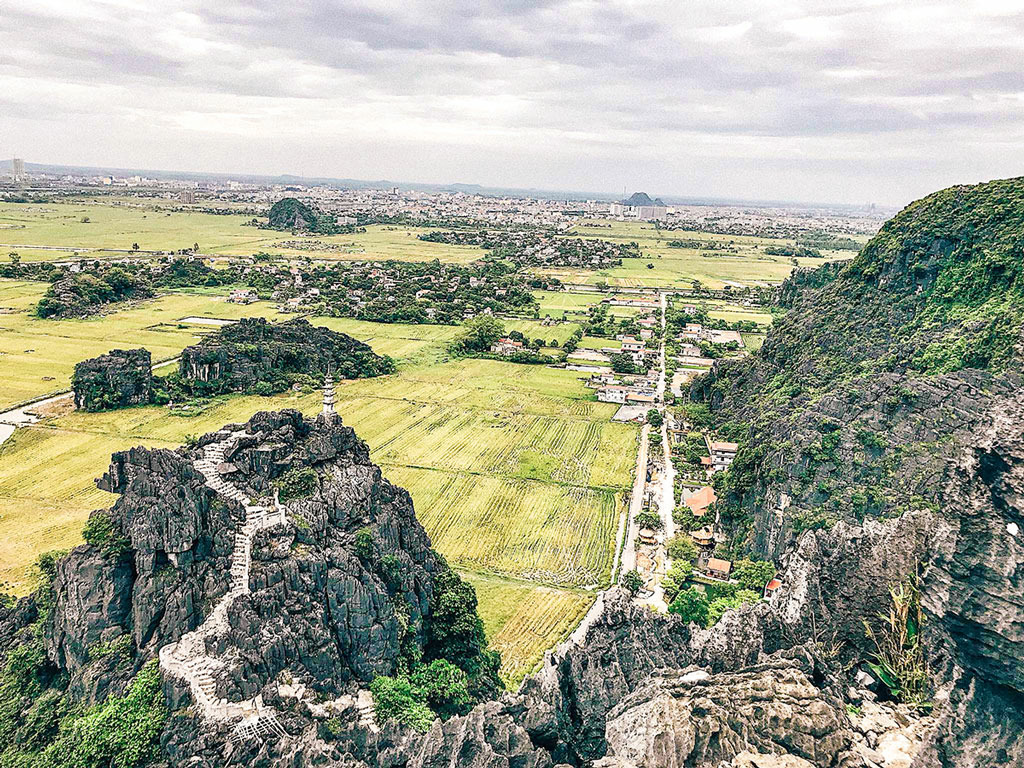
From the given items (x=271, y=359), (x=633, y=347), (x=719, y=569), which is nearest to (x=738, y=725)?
(x=719, y=569)

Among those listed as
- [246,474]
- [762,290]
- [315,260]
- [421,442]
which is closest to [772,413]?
[421,442]

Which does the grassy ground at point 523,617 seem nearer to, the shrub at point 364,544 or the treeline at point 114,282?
the shrub at point 364,544

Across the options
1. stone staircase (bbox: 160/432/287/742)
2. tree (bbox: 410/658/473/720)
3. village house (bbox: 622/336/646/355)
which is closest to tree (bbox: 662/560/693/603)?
tree (bbox: 410/658/473/720)

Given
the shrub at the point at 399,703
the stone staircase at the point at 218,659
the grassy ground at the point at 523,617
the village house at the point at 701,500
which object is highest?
the stone staircase at the point at 218,659

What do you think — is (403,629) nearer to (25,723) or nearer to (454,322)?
(25,723)

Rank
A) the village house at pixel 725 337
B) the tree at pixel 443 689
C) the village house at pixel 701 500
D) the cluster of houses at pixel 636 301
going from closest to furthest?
the tree at pixel 443 689, the village house at pixel 701 500, the village house at pixel 725 337, the cluster of houses at pixel 636 301

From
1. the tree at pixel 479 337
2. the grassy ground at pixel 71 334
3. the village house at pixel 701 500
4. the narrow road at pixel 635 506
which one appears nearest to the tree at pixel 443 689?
the narrow road at pixel 635 506

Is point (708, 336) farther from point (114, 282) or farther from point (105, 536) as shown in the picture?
point (114, 282)
